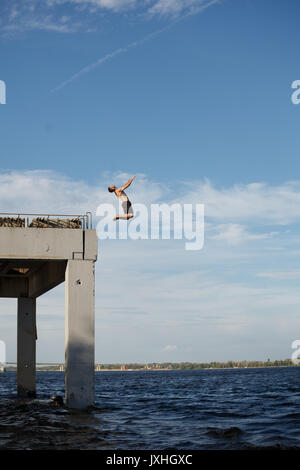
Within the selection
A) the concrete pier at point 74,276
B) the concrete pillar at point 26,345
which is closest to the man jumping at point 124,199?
the concrete pier at point 74,276

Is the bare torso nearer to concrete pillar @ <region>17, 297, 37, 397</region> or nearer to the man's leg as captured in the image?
the man's leg

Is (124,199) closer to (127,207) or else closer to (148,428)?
(127,207)

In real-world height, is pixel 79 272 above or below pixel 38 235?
below

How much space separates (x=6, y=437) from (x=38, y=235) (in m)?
9.73

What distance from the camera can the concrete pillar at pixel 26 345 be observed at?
1455 inches

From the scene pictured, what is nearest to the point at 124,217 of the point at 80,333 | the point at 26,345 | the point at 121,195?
the point at 121,195

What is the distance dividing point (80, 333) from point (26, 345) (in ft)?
46.0

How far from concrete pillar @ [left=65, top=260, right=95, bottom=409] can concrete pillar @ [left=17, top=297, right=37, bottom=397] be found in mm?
13275

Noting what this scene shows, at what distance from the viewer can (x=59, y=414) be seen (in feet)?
77.8

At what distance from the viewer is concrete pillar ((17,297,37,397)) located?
37.0 m

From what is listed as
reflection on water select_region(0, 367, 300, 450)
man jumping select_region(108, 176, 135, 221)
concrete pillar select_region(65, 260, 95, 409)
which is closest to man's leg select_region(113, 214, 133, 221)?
man jumping select_region(108, 176, 135, 221)

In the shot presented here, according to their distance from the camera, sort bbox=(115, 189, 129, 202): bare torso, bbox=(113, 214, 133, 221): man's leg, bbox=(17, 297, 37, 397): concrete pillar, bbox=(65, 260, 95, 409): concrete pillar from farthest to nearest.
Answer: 1. bbox=(17, 297, 37, 397): concrete pillar
2. bbox=(113, 214, 133, 221): man's leg
3. bbox=(115, 189, 129, 202): bare torso
4. bbox=(65, 260, 95, 409): concrete pillar
